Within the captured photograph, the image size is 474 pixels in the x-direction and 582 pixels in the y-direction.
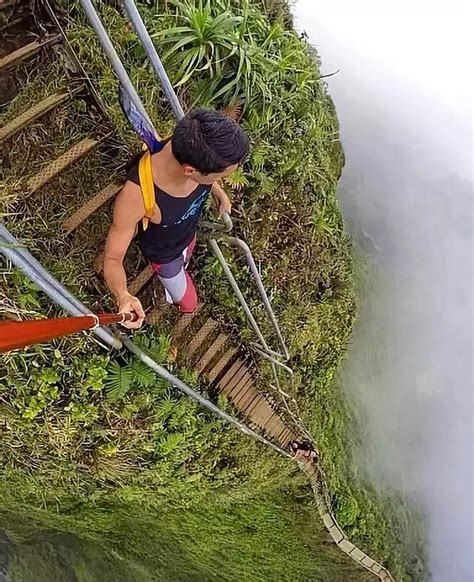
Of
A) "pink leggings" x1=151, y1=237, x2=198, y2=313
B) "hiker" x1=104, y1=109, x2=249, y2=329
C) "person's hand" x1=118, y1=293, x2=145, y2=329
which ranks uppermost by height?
"pink leggings" x1=151, y1=237, x2=198, y2=313

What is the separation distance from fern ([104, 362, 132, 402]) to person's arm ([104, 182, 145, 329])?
69cm

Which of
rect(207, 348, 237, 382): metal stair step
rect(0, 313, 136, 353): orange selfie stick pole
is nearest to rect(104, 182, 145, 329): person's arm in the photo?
rect(0, 313, 136, 353): orange selfie stick pole

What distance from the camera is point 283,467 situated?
4676 millimetres

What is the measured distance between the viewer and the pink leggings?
3049mm

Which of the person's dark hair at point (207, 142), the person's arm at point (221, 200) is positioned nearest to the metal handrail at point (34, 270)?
the person's dark hair at point (207, 142)

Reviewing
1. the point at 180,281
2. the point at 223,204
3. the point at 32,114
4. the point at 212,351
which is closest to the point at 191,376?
the point at 212,351

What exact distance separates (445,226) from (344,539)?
11.5 feet

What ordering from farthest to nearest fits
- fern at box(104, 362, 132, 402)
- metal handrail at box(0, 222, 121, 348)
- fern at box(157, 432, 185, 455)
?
fern at box(157, 432, 185, 455), fern at box(104, 362, 132, 402), metal handrail at box(0, 222, 121, 348)

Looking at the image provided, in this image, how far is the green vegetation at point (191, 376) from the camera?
304 centimetres

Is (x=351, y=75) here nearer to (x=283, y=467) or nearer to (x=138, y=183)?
(x=283, y=467)

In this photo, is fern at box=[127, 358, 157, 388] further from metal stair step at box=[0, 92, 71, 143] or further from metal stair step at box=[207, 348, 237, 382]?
metal stair step at box=[0, 92, 71, 143]

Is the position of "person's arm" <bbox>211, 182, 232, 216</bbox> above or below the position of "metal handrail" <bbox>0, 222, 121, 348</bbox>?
above

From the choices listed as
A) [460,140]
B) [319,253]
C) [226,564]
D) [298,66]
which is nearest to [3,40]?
[298,66]

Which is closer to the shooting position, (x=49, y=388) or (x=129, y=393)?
(x=49, y=388)
